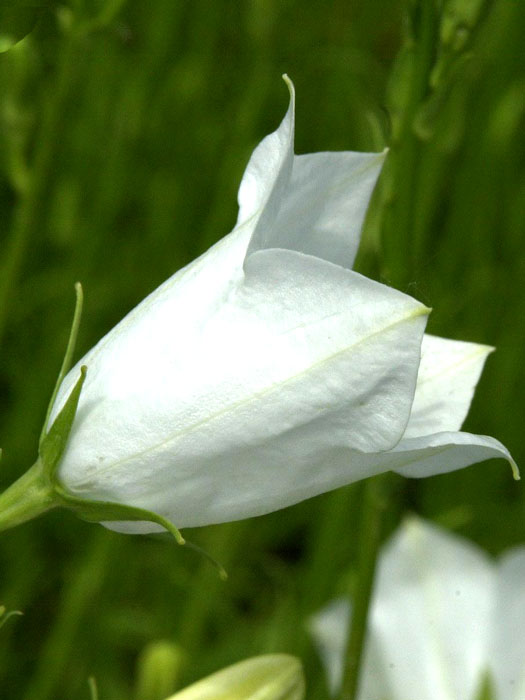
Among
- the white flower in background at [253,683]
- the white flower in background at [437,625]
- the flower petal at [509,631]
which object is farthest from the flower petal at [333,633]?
the white flower in background at [253,683]

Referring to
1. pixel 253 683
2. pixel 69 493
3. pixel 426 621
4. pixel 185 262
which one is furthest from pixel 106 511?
pixel 185 262

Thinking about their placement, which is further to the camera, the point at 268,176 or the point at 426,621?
the point at 426,621

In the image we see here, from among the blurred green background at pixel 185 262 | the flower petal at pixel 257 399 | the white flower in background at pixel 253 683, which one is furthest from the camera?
the blurred green background at pixel 185 262

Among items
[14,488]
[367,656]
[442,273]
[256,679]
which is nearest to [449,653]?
[367,656]

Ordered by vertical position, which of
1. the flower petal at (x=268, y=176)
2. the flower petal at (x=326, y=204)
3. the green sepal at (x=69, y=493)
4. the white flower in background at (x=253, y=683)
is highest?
the flower petal at (x=268, y=176)

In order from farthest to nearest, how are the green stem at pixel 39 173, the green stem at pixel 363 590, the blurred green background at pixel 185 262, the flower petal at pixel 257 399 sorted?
the blurred green background at pixel 185 262, the green stem at pixel 39 173, the green stem at pixel 363 590, the flower petal at pixel 257 399

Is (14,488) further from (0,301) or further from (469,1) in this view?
(469,1)

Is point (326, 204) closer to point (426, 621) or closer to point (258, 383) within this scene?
point (258, 383)

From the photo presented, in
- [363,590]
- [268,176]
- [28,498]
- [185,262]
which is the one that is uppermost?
[268,176]

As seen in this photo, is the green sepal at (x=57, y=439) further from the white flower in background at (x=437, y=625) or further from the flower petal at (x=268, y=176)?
the white flower in background at (x=437, y=625)

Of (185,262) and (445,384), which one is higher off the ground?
(445,384)
